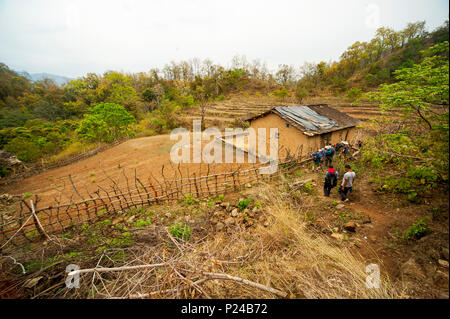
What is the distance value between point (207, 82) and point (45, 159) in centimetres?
4055

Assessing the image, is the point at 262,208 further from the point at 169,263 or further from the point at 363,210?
the point at 169,263

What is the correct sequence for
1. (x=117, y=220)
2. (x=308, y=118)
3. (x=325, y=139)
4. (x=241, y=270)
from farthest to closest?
(x=308, y=118) < (x=325, y=139) < (x=117, y=220) < (x=241, y=270)

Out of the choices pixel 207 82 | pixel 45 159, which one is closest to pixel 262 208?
pixel 45 159

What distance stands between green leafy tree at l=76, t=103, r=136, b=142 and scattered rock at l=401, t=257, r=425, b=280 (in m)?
20.4

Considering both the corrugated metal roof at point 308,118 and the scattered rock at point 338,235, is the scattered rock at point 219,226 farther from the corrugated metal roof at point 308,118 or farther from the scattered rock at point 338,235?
the corrugated metal roof at point 308,118

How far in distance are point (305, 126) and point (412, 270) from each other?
763 cm

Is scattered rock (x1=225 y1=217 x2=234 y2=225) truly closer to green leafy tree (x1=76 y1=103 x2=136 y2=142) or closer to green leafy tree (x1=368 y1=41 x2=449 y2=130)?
green leafy tree (x1=368 y1=41 x2=449 y2=130)

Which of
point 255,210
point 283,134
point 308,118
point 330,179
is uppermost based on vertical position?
point 308,118

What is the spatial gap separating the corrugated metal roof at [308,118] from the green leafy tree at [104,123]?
52.7ft

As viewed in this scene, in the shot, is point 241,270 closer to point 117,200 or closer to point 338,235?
point 338,235

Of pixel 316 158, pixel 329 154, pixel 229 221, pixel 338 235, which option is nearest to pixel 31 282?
pixel 229 221

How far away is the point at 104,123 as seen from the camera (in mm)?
16031
